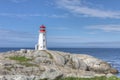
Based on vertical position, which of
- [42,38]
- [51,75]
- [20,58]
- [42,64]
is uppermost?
[42,38]

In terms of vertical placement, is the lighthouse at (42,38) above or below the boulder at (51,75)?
above

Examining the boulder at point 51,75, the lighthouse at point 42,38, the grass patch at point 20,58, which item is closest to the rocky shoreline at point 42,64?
the grass patch at point 20,58

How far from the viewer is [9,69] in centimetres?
4022

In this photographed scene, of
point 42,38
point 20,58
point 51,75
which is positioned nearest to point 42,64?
point 20,58

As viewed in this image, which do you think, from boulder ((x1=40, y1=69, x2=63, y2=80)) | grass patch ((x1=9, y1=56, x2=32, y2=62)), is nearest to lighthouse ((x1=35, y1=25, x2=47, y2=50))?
grass patch ((x1=9, y1=56, x2=32, y2=62))

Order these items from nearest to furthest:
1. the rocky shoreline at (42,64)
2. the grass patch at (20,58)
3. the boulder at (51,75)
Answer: the boulder at (51,75), the rocky shoreline at (42,64), the grass patch at (20,58)

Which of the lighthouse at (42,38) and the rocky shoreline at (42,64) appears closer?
the rocky shoreline at (42,64)

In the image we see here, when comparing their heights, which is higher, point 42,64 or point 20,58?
point 20,58

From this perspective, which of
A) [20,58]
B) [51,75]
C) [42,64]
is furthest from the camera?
[20,58]

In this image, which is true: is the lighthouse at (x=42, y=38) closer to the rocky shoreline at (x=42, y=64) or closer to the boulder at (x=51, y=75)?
the rocky shoreline at (x=42, y=64)

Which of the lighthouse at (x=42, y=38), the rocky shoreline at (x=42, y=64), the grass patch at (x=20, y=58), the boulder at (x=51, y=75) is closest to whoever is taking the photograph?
the boulder at (x=51, y=75)

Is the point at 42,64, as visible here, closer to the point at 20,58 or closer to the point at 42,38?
the point at 20,58

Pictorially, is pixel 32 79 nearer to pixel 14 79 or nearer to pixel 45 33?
pixel 14 79

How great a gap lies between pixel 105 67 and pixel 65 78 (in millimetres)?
44454
